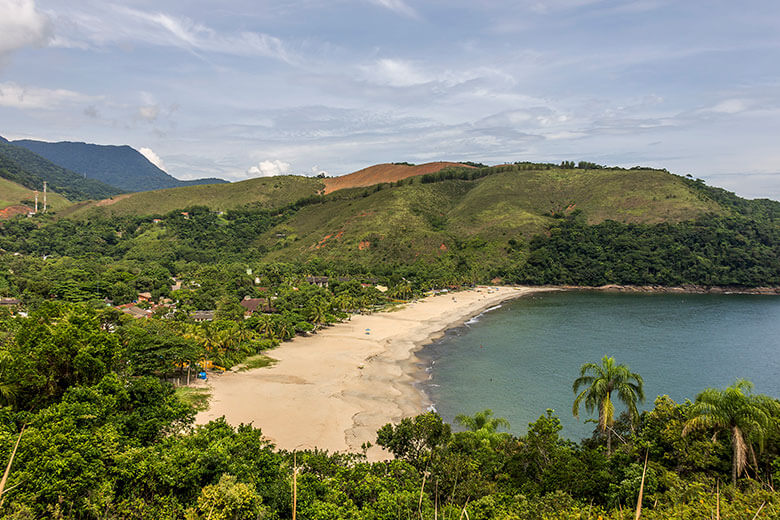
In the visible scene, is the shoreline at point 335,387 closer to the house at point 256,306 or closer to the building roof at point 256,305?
the house at point 256,306

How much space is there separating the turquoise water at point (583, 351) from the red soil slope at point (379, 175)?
111 metres

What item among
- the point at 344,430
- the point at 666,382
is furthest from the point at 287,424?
the point at 666,382

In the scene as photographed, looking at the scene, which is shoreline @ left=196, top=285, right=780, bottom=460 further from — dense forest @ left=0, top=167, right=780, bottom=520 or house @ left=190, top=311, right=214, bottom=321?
house @ left=190, top=311, right=214, bottom=321

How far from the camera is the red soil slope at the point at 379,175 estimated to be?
18912 centimetres

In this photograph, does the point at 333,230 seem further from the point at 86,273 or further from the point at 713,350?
the point at 713,350

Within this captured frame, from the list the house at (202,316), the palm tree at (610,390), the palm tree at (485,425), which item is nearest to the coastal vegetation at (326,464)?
the palm tree at (610,390)

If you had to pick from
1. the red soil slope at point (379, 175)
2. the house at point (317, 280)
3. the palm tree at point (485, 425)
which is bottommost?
the palm tree at point (485, 425)

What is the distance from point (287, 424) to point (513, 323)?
164 ft

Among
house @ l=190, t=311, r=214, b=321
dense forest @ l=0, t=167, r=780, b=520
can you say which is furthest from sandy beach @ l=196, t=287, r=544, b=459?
house @ l=190, t=311, r=214, b=321

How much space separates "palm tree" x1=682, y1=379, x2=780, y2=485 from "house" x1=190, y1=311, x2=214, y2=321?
58711mm

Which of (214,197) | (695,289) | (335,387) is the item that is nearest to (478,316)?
(335,387)

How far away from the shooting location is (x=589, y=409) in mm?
20281

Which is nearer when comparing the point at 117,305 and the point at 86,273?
the point at 117,305


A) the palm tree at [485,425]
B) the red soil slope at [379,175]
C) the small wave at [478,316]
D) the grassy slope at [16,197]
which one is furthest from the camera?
the red soil slope at [379,175]
